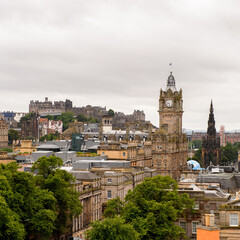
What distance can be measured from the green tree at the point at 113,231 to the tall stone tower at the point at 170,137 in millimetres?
111874

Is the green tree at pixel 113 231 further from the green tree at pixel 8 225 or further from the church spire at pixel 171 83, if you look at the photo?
the church spire at pixel 171 83

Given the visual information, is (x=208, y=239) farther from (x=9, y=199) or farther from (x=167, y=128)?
(x=167, y=128)

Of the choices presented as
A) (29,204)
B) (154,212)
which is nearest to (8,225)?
(29,204)

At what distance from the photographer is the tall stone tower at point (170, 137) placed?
171 m

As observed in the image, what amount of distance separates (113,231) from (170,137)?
119133 mm

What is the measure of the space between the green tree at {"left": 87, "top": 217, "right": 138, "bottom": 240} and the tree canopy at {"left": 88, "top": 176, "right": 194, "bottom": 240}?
97mm

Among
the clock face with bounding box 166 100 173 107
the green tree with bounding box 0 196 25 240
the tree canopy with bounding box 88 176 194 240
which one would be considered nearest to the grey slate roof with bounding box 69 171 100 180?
the tree canopy with bounding box 88 176 194 240

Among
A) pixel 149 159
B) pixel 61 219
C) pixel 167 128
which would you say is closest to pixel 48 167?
pixel 61 219

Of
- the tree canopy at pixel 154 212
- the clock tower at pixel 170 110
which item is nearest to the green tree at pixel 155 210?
the tree canopy at pixel 154 212

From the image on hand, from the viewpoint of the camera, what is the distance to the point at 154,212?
63000mm

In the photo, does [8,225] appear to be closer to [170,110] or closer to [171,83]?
[170,110]

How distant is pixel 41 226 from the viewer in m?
65.5

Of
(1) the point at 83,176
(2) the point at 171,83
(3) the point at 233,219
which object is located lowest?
(3) the point at 233,219

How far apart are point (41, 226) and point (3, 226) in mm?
6968
